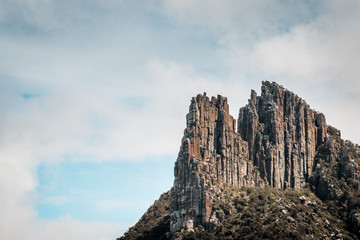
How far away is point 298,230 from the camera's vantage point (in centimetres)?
19850

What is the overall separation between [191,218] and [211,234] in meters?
9.51

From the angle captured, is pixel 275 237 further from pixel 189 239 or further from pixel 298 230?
pixel 189 239

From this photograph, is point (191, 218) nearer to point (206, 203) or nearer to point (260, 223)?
point (206, 203)

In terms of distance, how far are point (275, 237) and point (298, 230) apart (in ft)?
40.2

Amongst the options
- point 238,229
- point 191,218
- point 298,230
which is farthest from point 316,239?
point 191,218

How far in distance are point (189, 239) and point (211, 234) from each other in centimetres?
701

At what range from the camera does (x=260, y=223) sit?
655 ft

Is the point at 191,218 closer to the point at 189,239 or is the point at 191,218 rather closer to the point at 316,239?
the point at 189,239

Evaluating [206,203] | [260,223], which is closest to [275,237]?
[260,223]

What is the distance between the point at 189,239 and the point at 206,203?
13.7 meters

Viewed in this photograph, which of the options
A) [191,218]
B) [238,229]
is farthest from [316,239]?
[191,218]

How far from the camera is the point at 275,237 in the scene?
190 metres

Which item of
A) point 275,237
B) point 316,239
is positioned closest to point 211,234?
point 275,237

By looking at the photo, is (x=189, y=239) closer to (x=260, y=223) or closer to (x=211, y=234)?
(x=211, y=234)
